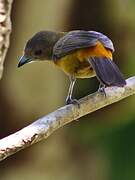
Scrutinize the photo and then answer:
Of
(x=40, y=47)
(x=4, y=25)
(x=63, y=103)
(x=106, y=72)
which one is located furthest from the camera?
(x=63, y=103)

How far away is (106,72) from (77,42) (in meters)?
0.24

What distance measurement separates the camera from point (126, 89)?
118 inches

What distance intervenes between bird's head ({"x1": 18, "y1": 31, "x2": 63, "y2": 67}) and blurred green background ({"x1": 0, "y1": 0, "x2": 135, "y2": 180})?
4.72 ft

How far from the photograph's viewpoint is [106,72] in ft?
9.12

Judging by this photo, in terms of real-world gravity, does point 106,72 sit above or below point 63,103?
above

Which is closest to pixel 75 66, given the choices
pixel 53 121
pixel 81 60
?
pixel 81 60

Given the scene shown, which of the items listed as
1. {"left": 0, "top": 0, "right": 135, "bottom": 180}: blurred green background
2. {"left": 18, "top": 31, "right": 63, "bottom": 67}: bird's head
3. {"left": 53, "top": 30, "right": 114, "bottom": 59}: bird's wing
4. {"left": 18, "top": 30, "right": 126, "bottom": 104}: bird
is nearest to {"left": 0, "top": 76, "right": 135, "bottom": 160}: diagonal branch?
{"left": 18, "top": 30, "right": 126, "bottom": 104}: bird

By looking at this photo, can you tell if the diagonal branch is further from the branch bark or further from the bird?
the branch bark

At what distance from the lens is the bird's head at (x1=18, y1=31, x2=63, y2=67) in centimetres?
316

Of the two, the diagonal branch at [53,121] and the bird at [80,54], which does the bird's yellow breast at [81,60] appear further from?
the diagonal branch at [53,121]

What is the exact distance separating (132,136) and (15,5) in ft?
4.74

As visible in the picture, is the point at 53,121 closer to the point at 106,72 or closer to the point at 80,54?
the point at 106,72

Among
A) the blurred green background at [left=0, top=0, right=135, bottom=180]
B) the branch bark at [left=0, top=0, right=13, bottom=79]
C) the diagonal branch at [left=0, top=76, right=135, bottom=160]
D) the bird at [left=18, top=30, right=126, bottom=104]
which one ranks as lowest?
the blurred green background at [left=0, top=0, right=135, bottom=180]

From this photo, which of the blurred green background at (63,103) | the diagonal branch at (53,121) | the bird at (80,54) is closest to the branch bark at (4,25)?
the diagonal branch at (53,121)
